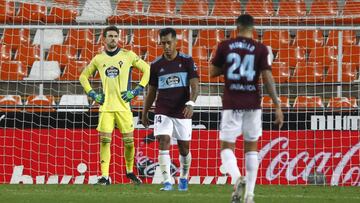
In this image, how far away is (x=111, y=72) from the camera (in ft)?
42.4

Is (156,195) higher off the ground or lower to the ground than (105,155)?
lower

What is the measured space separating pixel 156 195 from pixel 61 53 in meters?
8.42

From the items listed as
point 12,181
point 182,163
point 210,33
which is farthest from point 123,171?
point 210,33

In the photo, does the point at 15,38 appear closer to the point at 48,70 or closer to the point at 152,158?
the point at 48,70

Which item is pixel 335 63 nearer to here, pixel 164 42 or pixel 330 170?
pixel 330 170

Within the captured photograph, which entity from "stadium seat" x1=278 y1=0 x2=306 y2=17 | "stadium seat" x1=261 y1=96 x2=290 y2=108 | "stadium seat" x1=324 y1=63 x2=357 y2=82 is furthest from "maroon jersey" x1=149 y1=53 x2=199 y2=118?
"stadium seat" x1=278 y1=0 x2=306 y2=17

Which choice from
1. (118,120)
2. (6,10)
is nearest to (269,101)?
(118,120)

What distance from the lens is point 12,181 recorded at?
1451 centimetres

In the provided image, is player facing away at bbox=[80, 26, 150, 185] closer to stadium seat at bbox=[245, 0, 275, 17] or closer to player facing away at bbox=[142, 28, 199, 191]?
player facing away at bbox=[142, 28, 199, 191]

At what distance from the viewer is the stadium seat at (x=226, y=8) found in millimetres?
20219

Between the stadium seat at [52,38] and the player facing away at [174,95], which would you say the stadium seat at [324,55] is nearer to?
Answer: the stadium seat at [52,38]

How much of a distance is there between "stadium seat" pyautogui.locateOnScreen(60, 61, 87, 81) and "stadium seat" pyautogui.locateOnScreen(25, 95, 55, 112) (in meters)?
1.15

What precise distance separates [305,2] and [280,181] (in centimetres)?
781

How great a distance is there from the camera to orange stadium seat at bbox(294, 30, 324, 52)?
17250 millimetres
